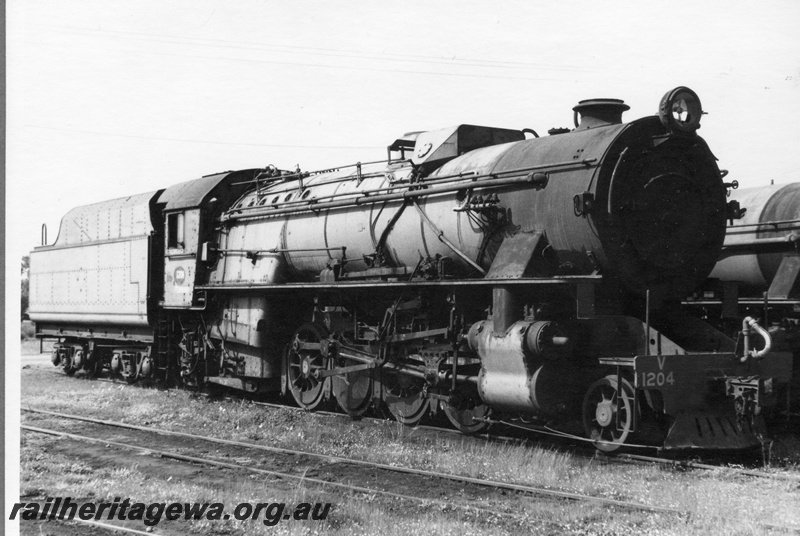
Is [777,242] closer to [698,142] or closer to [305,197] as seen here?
[698,142]

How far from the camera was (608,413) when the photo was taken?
30.5 ft

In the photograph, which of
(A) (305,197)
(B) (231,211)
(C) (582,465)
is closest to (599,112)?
(C) (582,465)

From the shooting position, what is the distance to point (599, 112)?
34.2 feet

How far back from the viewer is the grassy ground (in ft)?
23.3

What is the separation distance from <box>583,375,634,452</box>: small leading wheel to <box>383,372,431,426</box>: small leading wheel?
2.82m

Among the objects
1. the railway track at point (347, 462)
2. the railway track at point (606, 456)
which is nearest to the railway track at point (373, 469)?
the railway track at point (347, 462)

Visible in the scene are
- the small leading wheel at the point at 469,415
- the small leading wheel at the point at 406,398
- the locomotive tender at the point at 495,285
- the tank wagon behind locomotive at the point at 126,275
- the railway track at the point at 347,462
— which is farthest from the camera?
the tank wagon behind locomotive at the point at 126,275

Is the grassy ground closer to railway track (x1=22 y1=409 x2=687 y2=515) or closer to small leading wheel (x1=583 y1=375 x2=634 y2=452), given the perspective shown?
railway track (x1=22 y1=409 x2=687 y2=515)

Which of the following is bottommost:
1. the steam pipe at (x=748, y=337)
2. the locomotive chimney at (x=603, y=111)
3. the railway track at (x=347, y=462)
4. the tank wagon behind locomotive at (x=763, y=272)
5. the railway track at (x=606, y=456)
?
the railway track at (x=347, y=462)

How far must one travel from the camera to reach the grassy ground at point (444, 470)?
23.3 feet

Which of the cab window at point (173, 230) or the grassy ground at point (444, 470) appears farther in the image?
the cab window at point (173, 230)
